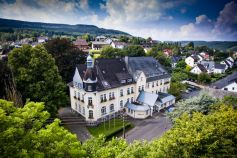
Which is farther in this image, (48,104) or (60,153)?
(48,104)

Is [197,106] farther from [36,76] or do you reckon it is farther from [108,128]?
[36,76]

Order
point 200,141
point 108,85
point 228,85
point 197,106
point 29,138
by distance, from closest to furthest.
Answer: point 29,138, point 200,141, point 197,106, point 108,85, point 228,85

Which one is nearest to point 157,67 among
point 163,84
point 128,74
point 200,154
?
point 163,84

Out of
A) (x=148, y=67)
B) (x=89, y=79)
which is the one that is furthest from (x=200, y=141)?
(x=148, y=67)

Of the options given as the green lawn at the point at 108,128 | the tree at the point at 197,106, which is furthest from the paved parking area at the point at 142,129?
the tree at the point at 197,106

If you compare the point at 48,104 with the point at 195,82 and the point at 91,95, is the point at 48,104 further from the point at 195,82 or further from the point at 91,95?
the point at 195,82

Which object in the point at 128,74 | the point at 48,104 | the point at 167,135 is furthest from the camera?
the point at 128,74

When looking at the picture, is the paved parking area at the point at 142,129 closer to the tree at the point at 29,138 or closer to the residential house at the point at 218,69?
the tree at the point at 29,138
